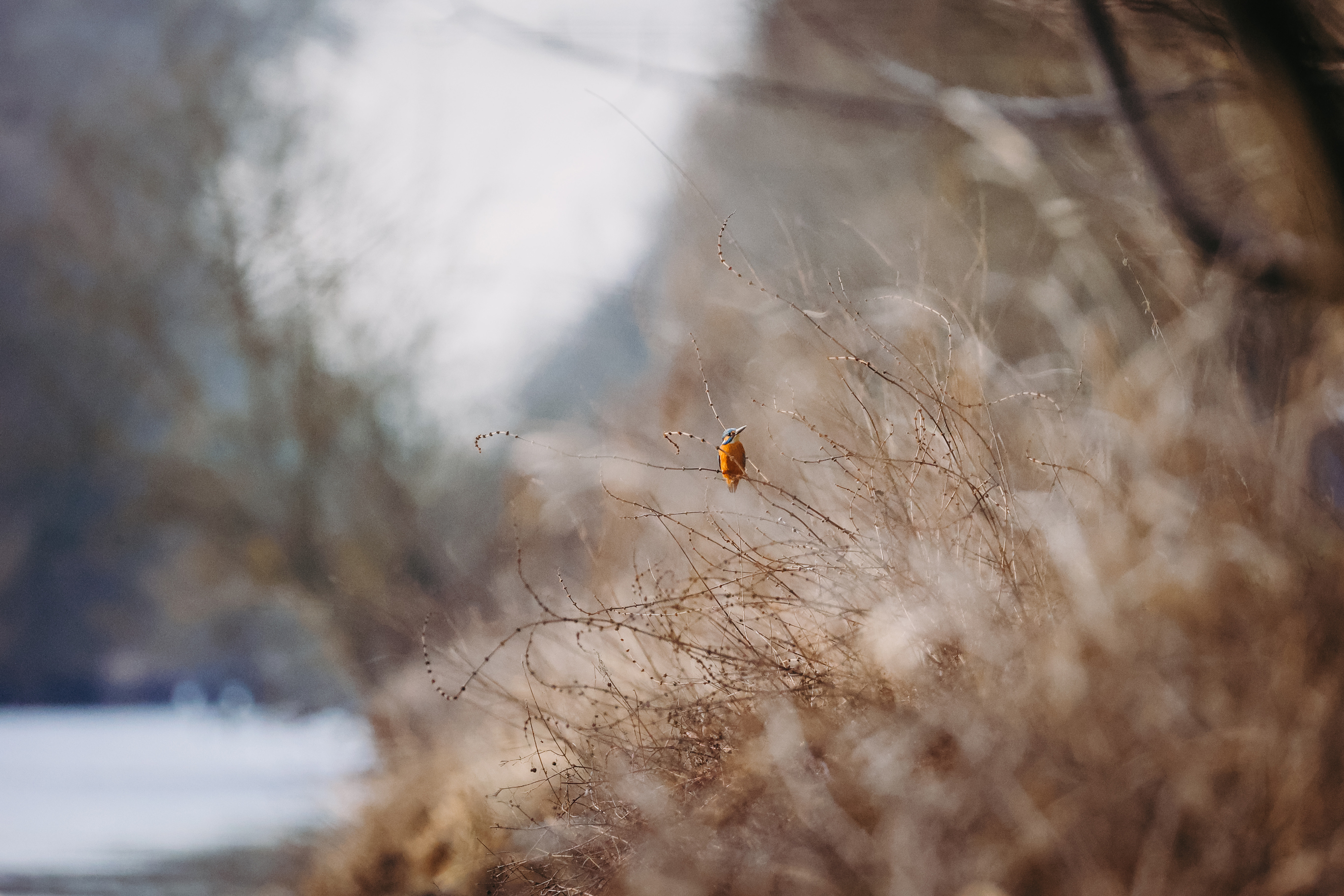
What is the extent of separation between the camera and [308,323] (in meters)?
4.48

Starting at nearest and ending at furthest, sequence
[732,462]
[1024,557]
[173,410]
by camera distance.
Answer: [1024,557], [732,462], [173,410]

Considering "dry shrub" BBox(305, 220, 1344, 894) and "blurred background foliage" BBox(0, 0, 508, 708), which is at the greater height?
"blurred background foliage" BBox(0, 0, 508, 708)

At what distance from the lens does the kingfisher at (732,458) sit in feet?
4.25

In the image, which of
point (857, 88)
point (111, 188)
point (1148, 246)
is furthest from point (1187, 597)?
point (111, 188)

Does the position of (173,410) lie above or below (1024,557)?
above

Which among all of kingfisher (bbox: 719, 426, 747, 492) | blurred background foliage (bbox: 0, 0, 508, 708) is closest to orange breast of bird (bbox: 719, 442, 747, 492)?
kingfisher (bbox: 719, 426, 747, 492)

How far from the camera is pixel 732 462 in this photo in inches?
51.4

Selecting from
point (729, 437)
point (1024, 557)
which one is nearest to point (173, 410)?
point (729, 437)

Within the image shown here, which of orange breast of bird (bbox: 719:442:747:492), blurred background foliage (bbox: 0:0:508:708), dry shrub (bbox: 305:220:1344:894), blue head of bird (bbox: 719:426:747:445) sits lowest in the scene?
dry shrub (bbox: 305:220:1344:894)

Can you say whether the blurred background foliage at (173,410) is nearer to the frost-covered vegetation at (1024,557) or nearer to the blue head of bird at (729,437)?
the frost-covered vegetation at (1024,557)

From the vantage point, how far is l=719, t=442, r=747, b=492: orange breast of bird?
1.29 m

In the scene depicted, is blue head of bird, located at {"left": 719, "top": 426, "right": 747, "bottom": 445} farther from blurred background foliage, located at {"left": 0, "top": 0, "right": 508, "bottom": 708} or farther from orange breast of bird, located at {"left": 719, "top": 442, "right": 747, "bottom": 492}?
blurred background foliage, located at {"left": 0, "top": 0, "right": 508, "bottom": 708}

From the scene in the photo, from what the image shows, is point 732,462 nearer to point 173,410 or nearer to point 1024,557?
point 1024,557

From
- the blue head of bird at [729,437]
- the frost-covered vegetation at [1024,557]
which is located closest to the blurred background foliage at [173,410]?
the frost-covered vegetation at [1024,557]
